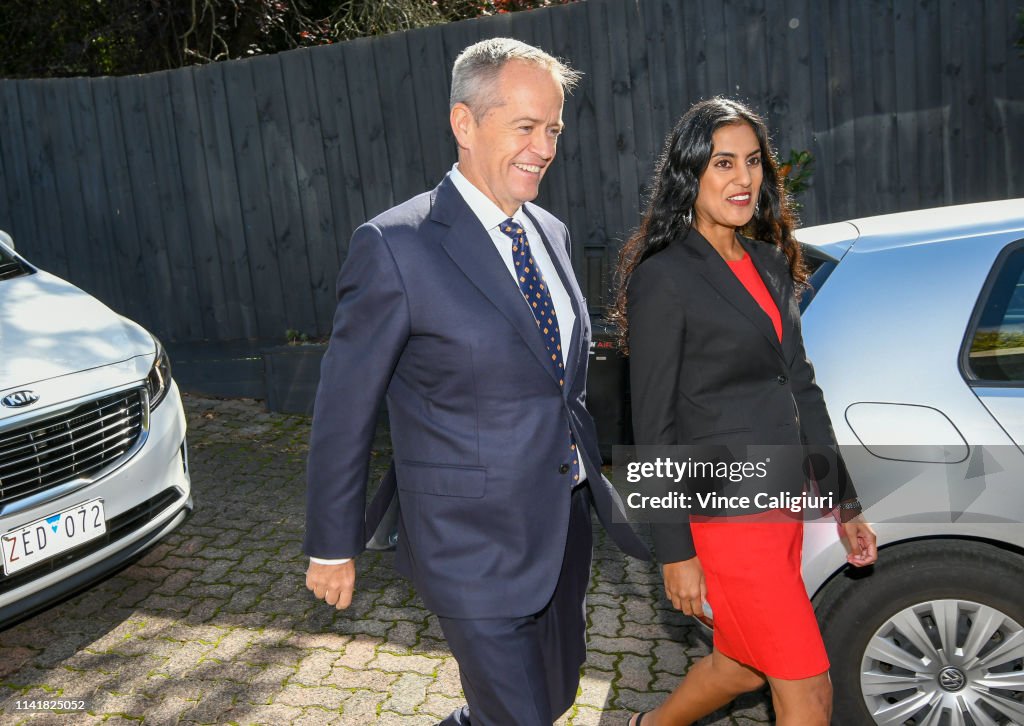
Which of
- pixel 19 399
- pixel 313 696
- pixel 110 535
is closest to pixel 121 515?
pixel 110 535

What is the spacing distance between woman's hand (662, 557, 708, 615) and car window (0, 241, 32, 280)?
3.94 m

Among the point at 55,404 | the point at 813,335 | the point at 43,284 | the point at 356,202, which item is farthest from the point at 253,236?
the point at 813,335

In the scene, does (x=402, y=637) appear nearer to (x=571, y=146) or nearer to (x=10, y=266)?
(x=10, y=266)

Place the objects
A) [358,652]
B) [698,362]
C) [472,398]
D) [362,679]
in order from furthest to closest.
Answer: [358,652] → [362,679] → [698,362] → [472,398]

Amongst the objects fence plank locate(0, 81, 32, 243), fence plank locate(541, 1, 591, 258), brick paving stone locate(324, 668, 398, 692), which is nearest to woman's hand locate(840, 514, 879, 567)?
brick paving stone locate(324, 668, 398, 692)

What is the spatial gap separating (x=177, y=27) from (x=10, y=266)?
5.48m

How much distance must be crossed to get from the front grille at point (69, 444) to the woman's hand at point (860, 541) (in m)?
2.90

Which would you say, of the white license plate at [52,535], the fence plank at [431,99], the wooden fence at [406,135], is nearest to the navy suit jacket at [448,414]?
the white license plate at [52,535]

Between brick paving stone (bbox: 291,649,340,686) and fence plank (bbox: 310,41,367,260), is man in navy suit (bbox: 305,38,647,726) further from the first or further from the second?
fence plank (bbox: 310,41,367,260)

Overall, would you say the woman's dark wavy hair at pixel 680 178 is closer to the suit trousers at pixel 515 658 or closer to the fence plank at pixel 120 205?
the suit trousers at pixel 515 658

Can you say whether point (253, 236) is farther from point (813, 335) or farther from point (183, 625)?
point (813, 335)

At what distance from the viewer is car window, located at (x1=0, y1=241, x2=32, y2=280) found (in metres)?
5.25

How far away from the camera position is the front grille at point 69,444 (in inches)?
155

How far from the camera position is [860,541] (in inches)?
112
